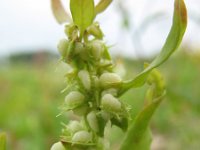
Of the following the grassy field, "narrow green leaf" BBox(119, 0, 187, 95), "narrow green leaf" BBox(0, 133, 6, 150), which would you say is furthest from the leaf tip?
the grassy field

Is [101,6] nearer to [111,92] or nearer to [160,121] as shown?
[111,92]

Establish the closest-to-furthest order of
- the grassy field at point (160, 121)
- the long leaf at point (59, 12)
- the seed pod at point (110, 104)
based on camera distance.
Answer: the seed pod at point (110, 104) < the long leaf at point (59, 12) < the grassy field at point (160, 121)

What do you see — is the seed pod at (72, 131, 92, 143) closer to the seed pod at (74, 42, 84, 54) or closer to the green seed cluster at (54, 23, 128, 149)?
the green seed cluster at (54, 23, 128, 149)

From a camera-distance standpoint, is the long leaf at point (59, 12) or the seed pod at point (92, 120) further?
the long leaf at point (59, 12)

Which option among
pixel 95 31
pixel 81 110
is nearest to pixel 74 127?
pixel 81 110

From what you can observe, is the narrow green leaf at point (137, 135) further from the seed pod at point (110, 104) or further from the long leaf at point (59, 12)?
the long leaf at point (59, 12)

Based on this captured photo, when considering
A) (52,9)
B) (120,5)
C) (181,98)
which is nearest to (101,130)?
(52,9)

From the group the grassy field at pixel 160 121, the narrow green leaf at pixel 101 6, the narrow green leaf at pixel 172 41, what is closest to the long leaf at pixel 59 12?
the narrow green leaf at pixel 101 6

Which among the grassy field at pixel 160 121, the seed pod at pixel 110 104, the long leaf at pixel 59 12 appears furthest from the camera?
the grassy field at pixel 160 121
